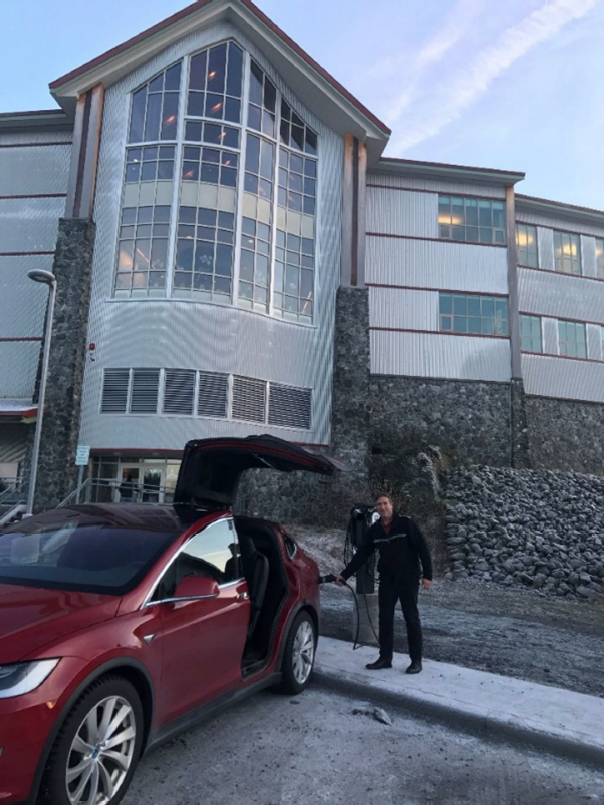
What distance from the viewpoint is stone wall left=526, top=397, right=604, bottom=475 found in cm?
2508

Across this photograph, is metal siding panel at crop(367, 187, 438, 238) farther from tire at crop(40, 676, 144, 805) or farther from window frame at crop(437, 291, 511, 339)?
tire at crop(40, 676, 144, 805)

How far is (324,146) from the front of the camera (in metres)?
22.6

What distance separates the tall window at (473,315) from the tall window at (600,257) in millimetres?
6350

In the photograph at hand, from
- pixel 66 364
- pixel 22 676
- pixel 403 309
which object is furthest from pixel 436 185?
pixel 22 676

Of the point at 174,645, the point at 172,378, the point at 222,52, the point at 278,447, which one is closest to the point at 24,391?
the point at 172,378

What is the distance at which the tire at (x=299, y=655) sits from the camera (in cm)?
498

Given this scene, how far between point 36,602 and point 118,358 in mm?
16360

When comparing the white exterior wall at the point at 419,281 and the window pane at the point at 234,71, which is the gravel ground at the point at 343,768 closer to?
the white exterior wall at the point at 419,281

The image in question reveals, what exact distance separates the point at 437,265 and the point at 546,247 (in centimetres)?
606

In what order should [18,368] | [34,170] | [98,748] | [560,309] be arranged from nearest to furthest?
[98,748]
[18,368]
[34,170]
[560,309]

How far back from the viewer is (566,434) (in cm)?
2559

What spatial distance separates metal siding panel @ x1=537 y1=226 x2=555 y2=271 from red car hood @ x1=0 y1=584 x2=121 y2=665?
27150 millimetres

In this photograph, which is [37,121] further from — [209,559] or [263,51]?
[209,559]

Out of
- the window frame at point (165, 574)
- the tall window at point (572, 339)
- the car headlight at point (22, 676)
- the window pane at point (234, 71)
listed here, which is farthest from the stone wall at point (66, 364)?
the tall window at point (572, 339)
